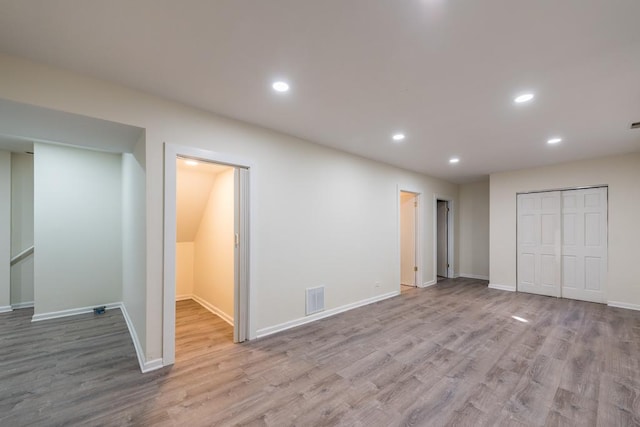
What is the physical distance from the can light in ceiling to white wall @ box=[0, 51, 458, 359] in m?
0.89

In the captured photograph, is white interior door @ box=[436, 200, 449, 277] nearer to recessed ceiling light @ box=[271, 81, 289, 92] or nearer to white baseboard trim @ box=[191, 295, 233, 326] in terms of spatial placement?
white baseboard trim @ box=[191, 295, 233, 326]

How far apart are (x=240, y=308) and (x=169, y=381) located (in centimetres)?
95

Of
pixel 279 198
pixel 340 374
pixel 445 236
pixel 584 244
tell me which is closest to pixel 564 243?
pixel 584 244

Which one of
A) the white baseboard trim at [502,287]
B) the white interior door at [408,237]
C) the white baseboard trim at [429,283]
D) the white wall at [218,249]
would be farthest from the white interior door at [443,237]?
the white wall at [218,249]

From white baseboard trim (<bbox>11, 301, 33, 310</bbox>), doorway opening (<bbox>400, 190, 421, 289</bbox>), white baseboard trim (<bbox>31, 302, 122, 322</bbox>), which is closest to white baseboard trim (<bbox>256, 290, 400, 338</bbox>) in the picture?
doorway opening (<bbox>400, 190, 421, 289</bbox>)

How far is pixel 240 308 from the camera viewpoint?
3084mm

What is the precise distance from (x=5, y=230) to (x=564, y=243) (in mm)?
9650

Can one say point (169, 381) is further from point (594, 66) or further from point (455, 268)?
point (455, 268)

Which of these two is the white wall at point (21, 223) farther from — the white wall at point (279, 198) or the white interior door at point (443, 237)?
the white interior door at point (443, 237)

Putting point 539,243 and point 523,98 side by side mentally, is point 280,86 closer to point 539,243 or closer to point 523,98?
point 523,98

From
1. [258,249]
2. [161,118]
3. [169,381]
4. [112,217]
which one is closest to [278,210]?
[258,249]

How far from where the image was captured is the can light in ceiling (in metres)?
2.25

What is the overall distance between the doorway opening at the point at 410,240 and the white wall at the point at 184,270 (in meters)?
4.39

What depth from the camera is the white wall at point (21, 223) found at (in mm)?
4359
